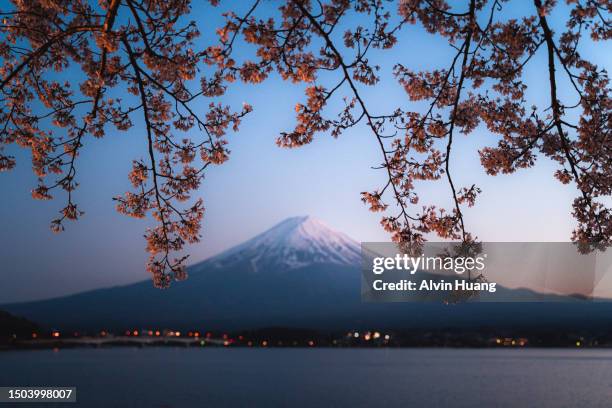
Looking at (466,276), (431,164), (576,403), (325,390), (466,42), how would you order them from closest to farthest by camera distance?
(466,42) → (466,276) → (431,164) → (576,403) → (325,390)

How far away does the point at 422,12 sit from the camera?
5.23m

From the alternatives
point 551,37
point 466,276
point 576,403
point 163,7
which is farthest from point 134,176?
point 576,403

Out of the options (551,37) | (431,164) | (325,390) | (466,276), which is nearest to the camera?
(551,37)

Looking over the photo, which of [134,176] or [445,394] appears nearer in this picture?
[134,176]

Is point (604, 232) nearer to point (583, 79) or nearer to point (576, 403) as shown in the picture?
point (583, 79)

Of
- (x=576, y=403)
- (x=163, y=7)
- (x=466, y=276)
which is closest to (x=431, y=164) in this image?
(x=466, y=276)

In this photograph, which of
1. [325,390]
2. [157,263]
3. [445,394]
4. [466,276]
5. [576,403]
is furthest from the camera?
[325,390]

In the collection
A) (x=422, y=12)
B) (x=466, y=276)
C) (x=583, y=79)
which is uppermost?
(x=422, y=12)

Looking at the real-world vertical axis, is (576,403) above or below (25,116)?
below

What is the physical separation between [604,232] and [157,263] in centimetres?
424

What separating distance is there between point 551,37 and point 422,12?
1.19 m

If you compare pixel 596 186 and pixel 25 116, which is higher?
pixel 25 116

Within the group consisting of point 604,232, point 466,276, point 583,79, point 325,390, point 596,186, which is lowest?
point 325,390

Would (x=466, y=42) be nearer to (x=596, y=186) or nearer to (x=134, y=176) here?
(x=596, y=186)
